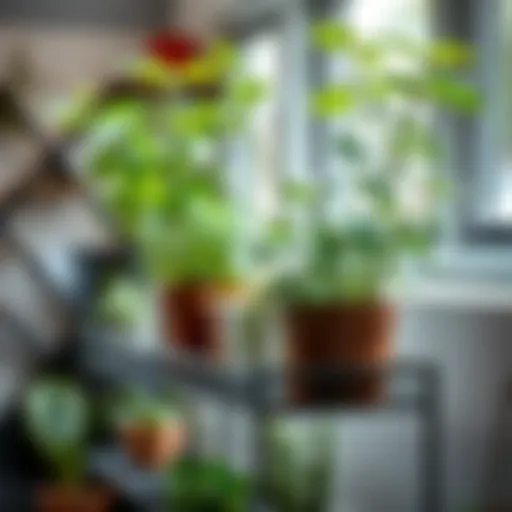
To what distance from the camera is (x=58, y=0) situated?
2631 millimetres

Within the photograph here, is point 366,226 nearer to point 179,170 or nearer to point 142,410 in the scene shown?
point 179,170

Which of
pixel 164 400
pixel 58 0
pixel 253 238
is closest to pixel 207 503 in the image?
pixel 253 238

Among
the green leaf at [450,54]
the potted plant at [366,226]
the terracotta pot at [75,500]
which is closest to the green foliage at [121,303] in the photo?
the terracotta pot at [75,500]

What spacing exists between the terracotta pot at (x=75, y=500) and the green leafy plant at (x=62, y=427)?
0.03 meters

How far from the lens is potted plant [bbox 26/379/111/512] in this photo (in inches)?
95.4

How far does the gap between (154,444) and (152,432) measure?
0.08 ft

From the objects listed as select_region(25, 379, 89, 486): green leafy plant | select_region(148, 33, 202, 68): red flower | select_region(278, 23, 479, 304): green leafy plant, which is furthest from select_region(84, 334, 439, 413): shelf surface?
select_region(148, 33, 202, 68): red flower

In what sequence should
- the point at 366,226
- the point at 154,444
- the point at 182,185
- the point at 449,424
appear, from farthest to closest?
1. the point at 154,444
2. the point at 182,185
3. the point at 449,424
4. the point at 366,226

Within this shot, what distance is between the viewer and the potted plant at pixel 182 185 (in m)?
2.01

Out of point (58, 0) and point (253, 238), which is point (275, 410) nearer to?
point (253, 238)

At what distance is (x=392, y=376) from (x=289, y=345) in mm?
152

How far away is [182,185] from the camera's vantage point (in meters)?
2.13

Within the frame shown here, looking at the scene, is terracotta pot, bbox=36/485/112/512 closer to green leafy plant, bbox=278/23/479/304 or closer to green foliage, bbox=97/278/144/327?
A: green foliage, bbox=97/278/144/327

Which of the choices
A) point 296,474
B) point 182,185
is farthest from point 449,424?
point 182,185
